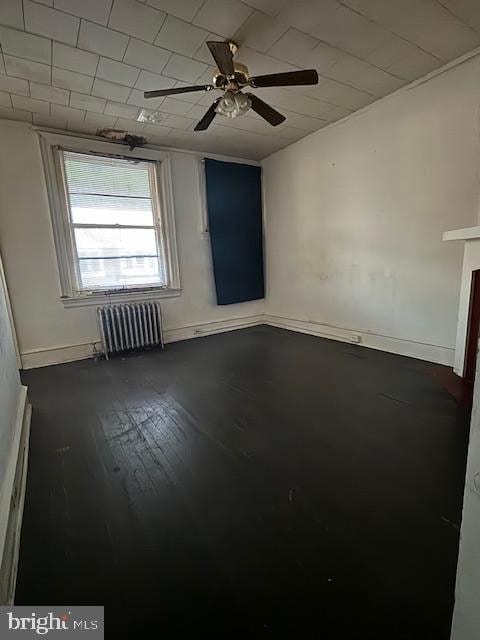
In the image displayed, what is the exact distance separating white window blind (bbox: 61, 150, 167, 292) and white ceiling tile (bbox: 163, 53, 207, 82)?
168 cm

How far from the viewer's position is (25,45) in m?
2.19

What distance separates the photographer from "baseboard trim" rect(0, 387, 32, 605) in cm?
104

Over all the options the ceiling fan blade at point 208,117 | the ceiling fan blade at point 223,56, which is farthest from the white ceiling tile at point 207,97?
the ceiling fan blade at point 223,56

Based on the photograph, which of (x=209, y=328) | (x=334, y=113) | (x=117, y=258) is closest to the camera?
(x=334, y=113)

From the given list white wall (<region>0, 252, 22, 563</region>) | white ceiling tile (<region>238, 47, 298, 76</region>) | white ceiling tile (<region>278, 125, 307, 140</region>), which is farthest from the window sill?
white ceiling tile (<region>238, 47, 298, 76</region>)

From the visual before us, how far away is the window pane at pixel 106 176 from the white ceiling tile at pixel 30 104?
1.87ft

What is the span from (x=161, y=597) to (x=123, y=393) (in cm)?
202

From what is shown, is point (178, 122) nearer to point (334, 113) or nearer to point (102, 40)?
point (102, 40)

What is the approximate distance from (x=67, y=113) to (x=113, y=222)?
125 centimetres

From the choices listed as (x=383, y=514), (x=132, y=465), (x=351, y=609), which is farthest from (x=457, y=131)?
(x=132, y=465)

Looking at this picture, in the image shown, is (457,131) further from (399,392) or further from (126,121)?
(126,121)

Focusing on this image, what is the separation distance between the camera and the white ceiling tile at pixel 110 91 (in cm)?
271

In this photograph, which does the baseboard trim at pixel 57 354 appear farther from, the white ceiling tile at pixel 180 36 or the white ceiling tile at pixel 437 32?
the white ceiling tile at pixel 437 32

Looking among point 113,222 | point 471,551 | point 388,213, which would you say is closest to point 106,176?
point 113,222
